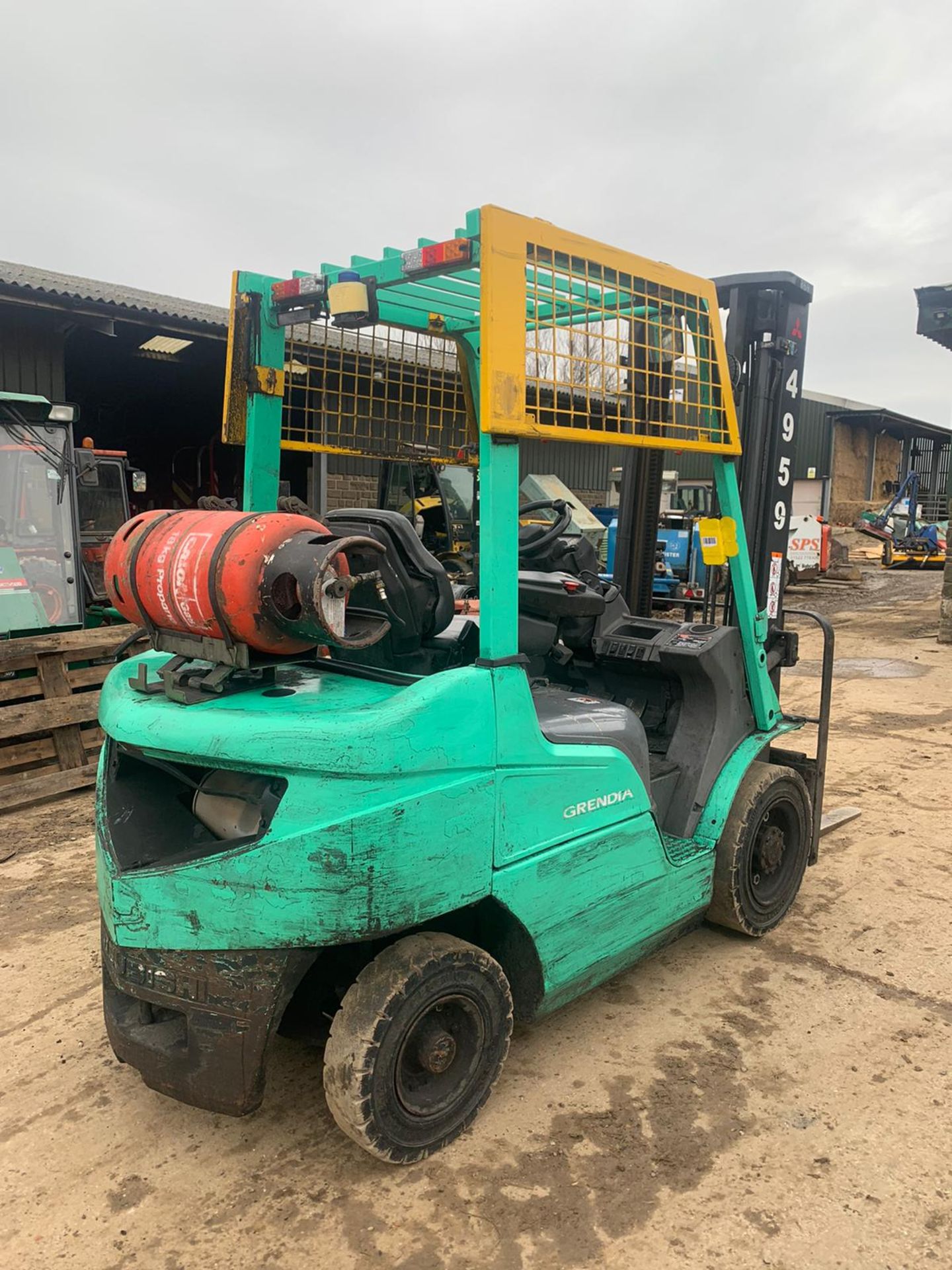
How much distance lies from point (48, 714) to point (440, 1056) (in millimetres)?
4366

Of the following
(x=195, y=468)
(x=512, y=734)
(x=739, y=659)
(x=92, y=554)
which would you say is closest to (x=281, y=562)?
(x=512, y=734)

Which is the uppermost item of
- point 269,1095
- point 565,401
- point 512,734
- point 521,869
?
point 565,401

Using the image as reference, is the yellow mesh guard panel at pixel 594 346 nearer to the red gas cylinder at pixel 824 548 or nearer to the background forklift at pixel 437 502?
the background forklift at pixel 437 502

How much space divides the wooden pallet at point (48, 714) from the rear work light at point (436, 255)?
13.1 ft

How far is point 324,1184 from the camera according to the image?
2.54 m

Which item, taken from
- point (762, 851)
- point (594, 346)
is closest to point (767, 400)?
point (594, 346)

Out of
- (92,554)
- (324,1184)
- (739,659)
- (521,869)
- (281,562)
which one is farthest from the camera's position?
(92,554)

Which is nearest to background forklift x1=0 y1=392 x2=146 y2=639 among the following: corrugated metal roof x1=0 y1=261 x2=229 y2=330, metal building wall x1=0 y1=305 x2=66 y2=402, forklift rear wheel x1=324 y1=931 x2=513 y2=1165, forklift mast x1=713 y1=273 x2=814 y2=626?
corrugated metal roof x1=0 y1=261 x2=229 y2=330

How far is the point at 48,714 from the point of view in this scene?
19.6ft

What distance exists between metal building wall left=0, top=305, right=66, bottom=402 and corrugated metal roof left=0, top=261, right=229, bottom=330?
49 cm

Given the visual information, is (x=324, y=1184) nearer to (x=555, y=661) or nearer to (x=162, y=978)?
(x=162, y=978)

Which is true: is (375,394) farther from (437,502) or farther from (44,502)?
(437,502)

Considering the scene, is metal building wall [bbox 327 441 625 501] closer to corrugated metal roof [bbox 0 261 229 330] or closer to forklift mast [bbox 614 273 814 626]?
corrugated metal roof [bbox 0 261 229 330]

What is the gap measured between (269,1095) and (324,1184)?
0.49 metres
